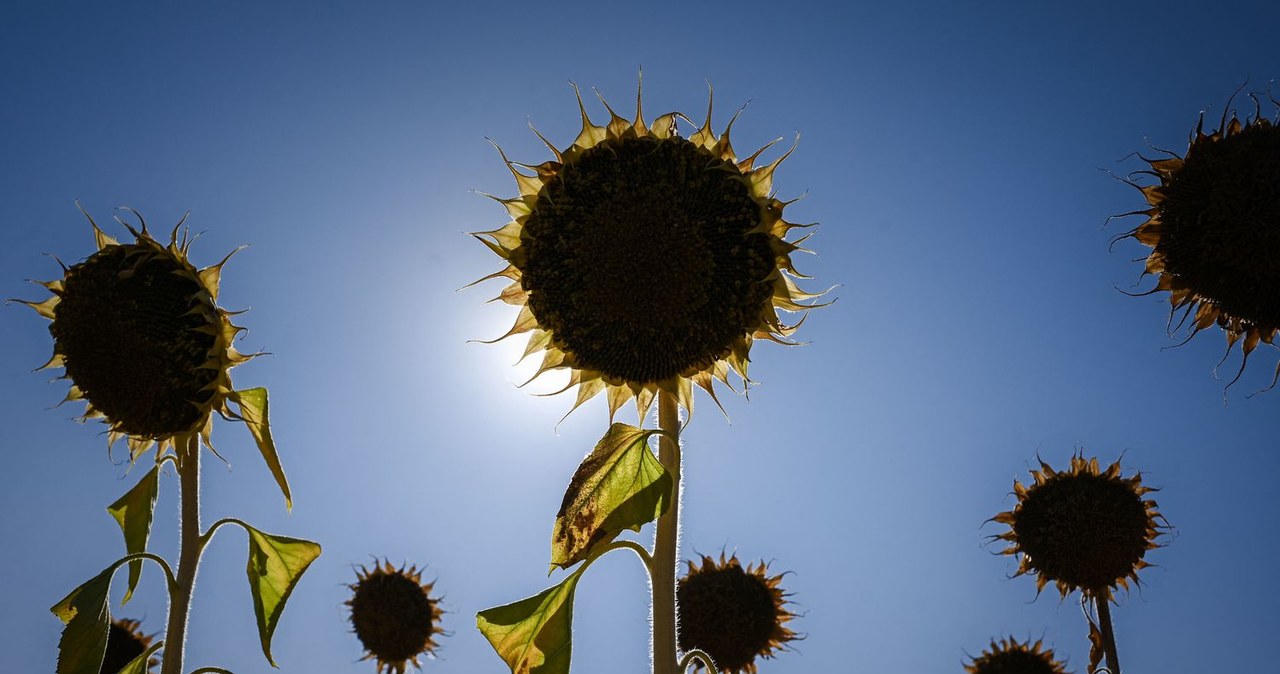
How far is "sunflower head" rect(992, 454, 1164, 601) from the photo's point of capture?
6.55m

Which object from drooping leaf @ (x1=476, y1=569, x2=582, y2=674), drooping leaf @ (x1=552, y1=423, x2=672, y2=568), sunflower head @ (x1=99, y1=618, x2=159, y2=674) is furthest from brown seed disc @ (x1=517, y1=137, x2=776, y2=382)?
sunflower head @ (x1=99, y1=618, x2=159, y2=674)

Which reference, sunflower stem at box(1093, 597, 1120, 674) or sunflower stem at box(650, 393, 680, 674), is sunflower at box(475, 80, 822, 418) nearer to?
sunflower stem at box(650, 393, 680, 674)

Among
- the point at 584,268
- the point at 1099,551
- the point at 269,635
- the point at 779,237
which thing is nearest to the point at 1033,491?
the point at 1099,551

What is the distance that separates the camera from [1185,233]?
15.4 ft

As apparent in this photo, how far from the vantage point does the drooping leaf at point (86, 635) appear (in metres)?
3.10

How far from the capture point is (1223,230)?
4434 mm

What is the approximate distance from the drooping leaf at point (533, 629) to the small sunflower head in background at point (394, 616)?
9.08 m

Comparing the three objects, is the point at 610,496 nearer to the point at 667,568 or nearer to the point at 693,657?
the point at 667,568

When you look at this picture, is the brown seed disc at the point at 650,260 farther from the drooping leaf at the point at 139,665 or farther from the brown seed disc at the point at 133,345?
the drooping leaf at the point at 139,665

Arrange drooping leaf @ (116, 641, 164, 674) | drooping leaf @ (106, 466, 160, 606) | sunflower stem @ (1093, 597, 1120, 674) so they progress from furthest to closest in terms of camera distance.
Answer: sunflower stem @ (1093, 597, 1120, 674) < drooping leaf @ (106, 466, 160, 606) < drooping leaf @ (116, 641, 164, 674)

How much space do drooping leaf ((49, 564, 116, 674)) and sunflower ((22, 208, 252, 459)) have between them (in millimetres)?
728

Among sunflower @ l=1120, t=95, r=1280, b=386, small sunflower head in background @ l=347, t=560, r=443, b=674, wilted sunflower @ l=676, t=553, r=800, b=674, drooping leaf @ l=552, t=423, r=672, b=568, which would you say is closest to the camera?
drooping leaf @ l=552, t=423, r=672, b=568

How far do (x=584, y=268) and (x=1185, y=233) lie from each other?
3.41m

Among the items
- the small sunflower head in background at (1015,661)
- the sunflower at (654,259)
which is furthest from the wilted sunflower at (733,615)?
the sunflower at (654,259)
